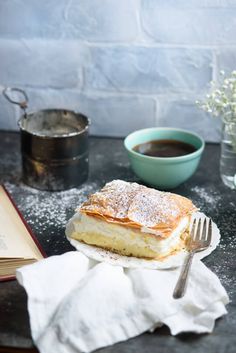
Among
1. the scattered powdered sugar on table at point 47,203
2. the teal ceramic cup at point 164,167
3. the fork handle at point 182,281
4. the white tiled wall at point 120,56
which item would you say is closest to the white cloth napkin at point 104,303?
the fork handle at point 182,281

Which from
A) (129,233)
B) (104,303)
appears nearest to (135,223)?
(129,233)

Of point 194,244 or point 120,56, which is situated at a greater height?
point 120,56

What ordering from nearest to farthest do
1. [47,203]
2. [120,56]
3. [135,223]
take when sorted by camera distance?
[135,223], [47,203], [120,56]

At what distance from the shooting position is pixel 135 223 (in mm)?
997

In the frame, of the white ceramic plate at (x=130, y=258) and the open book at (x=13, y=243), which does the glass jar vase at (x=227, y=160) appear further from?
the open book at (x=13, y=243)

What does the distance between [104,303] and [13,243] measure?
227mm

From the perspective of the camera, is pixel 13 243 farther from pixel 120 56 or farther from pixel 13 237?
pixel 120 56

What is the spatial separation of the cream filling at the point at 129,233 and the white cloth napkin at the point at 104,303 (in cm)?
5

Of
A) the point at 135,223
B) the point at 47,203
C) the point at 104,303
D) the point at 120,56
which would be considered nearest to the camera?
the point at 104,303

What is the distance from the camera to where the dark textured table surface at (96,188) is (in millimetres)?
871

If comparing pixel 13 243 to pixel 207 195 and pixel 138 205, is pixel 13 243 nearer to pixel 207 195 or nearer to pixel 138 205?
pixel 138 205

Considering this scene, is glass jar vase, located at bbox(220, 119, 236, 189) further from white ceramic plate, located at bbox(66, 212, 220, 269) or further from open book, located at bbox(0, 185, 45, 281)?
open book, located at bbox(0, 185, 45, 281)

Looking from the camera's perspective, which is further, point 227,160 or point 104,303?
point 227,160

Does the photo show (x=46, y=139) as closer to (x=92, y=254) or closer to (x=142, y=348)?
(x=92, y=254)
